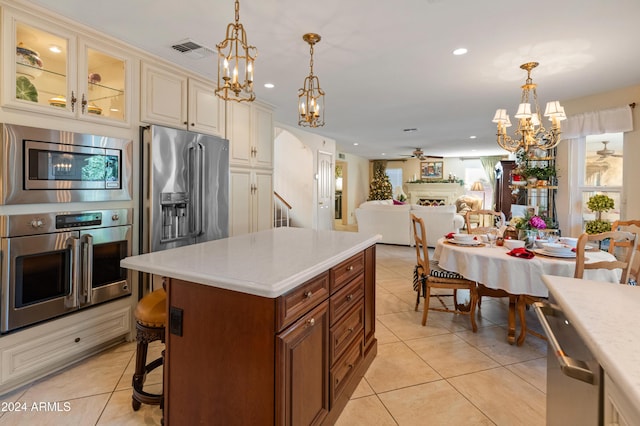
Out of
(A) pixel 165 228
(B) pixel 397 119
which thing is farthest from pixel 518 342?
(B) pixel 397 119

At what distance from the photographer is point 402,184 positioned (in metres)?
12.9

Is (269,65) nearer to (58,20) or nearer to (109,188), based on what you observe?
(58,20)

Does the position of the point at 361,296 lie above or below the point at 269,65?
below

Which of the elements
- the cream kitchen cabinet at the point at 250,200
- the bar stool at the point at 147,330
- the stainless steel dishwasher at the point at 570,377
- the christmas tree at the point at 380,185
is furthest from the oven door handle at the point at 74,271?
the christmas tree at the point at 380,185

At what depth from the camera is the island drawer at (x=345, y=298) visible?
5.64ft

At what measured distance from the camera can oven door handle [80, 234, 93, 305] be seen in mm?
2301

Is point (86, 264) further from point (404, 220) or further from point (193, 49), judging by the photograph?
point (404, 220)

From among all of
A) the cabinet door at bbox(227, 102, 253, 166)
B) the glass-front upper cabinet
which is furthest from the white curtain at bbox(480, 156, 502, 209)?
the glass-front upper cabinet

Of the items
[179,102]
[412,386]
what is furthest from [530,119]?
[179,102]

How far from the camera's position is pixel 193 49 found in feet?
9.18

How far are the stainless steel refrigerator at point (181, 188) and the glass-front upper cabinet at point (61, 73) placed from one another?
1.19 feet

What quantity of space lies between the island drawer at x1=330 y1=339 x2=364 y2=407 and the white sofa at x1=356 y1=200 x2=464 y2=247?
4.70m

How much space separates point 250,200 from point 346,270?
2454 mm

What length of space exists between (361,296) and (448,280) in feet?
3.90
